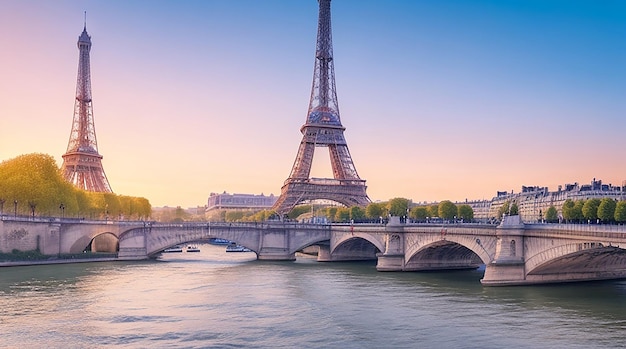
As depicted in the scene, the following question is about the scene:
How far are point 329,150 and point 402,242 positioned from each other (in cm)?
4527

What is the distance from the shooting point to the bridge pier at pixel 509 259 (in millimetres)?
38781

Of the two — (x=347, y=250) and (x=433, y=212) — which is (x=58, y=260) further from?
(x=433, y=212)

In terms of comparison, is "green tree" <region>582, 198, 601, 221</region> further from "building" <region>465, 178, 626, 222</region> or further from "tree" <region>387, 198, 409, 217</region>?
"building" <region>465, 178, 626, 222</region>

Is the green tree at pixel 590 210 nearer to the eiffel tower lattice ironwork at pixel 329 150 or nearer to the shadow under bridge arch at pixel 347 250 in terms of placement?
the shadow under bridge arch at pixel 347 250

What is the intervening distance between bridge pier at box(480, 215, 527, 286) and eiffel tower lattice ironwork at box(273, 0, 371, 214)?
→ 157ft

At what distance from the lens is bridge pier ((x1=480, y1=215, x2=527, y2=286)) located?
38.8 metres

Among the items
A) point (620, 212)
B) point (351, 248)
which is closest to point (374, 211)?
point (351, 248)

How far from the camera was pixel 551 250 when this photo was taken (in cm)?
3591

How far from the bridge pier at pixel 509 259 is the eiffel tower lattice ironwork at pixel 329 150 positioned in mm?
47726

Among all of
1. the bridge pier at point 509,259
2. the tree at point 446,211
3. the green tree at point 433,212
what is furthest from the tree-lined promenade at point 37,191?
the green tree at point 433,212

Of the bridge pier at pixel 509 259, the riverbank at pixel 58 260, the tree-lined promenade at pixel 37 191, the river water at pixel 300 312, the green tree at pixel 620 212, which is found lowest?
the river water at pixel 300 312

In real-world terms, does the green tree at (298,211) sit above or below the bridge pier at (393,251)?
above

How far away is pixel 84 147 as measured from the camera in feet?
330

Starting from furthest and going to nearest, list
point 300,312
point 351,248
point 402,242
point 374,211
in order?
1. point 374,211
2. point 351,248
3. point 402,242
4. point 300,312
